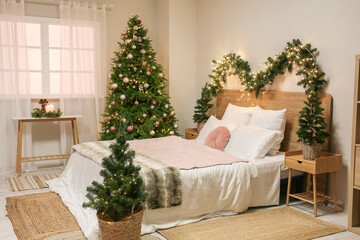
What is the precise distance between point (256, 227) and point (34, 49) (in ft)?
14.0

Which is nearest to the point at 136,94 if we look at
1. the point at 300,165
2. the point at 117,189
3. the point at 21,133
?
the point at 21,133

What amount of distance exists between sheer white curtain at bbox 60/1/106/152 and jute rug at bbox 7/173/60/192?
0.76 metres

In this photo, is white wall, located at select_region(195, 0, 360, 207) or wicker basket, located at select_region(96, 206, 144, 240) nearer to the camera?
wicker basket, located at select_region(96, 206, 144, 240)

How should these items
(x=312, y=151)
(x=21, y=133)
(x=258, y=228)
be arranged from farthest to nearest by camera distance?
(x=21, y=133)
(x=312, y=151)
(x=258, y=228)

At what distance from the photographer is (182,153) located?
13.4 feet

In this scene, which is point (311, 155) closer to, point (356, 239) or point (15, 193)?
point (356, 239)

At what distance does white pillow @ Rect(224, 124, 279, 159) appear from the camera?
13.2 ft

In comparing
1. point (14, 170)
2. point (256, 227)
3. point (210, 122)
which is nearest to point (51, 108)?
point (14, 170)

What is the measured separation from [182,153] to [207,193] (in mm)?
689

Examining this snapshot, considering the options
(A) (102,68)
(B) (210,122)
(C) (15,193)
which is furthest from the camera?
(A) (102,68)

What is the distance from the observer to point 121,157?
9.50 feet

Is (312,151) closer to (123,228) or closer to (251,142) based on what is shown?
(251,142)

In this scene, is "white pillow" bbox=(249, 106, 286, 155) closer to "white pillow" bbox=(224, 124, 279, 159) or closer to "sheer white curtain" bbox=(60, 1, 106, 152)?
"white pillow" bbox=(224, 124, 279, 159)

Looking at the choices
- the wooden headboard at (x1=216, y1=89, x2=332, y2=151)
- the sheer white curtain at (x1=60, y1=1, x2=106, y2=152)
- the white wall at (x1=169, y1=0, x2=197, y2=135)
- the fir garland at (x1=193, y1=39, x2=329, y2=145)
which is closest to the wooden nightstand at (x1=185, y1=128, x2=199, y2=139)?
the fir garland at (x1=193, y1=39, x2=329, y2=145)
